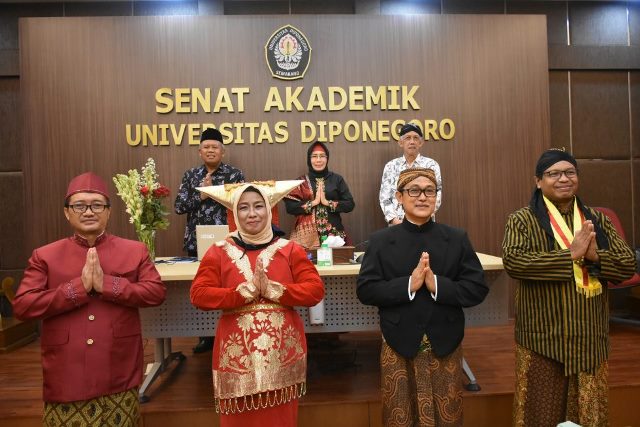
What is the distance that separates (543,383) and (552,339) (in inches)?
8.2

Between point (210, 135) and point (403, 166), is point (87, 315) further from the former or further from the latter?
point (403, 166)

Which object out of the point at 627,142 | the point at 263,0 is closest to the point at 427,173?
the point at 263,0

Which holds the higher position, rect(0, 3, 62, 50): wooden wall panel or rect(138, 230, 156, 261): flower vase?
rect(0, 3, 62, 50): wooden wall panel

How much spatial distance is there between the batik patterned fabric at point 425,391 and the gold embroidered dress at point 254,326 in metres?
0.38

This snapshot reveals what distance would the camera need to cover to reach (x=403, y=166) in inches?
173

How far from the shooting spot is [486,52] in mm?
4973

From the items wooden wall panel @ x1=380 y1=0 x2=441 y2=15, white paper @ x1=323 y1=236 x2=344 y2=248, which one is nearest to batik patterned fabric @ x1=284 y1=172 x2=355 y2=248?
white paper @ x1=323 y1=236 x2=344 y2=248

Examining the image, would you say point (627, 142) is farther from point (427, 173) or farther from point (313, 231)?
point (427, 173)

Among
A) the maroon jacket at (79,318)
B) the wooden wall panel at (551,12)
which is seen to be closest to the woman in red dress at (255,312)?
the maroon jacket at (79,318)

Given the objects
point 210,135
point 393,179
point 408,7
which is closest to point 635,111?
point 408,7

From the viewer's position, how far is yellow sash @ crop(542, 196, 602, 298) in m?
2.05

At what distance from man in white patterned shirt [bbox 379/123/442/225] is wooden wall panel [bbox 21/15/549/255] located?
22.1 inches

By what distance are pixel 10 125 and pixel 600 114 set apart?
21.3ft

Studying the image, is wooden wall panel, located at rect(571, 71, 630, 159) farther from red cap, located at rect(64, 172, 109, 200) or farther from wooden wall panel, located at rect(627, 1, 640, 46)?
red cap, located at rect(64, 172, 109, 200)
